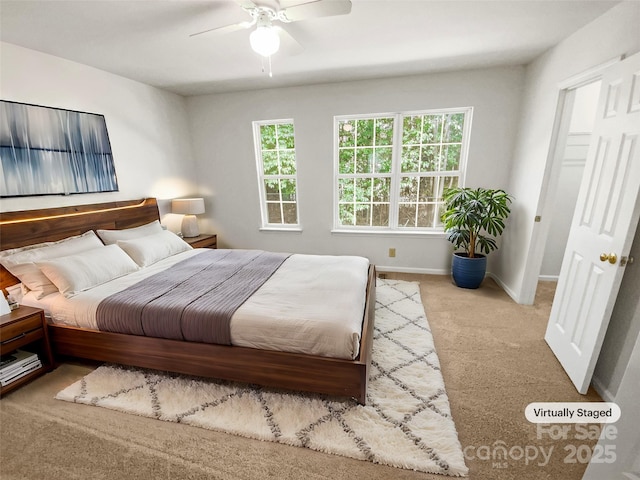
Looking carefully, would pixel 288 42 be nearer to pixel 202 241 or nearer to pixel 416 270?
pixel 202 241

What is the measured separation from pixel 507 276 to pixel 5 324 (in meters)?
4.50

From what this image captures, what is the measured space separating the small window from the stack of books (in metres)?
2.82

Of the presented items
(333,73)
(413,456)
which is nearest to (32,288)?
(413,456)

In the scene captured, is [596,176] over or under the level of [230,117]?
under

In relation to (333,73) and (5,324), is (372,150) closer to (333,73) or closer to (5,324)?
(333,73)

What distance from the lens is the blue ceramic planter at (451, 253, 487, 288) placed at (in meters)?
3.22

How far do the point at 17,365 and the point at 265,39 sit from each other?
8.92ft

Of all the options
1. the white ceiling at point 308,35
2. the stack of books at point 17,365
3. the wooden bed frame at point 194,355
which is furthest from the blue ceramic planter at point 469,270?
the stack of books at point 17,365

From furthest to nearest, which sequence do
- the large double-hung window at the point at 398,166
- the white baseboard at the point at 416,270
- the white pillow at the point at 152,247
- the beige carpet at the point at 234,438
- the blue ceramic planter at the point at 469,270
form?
the white baseboard at the point at 416,270
the large double-hung window at the point at 398,166
the blue ceramic planter at the point at 469,270
the white pillow at the point at 152,247
the beige carpet at the point at 234,438

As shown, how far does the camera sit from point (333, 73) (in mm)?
3193

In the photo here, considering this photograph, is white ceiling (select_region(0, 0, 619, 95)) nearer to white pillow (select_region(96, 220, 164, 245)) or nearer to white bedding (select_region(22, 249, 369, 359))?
white pillow (select_region(96, 220, 164, 245))

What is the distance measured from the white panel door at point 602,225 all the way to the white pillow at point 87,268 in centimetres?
355

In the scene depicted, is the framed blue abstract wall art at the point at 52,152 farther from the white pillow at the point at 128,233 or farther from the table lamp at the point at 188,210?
the table lamp at the point at 188,210

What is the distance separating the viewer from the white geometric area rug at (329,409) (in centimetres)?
145
